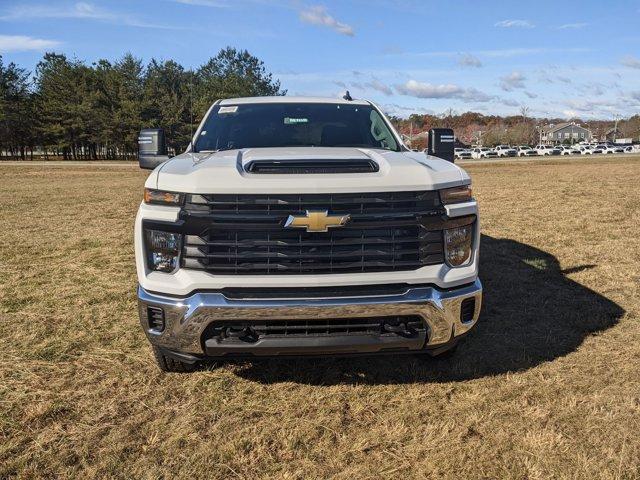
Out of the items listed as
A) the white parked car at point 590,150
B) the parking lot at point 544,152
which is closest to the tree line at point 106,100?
the parking lot at point 544,152

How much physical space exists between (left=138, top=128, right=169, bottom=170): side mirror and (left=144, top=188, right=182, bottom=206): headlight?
1.36 meters

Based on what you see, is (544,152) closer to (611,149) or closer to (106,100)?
(611,149)

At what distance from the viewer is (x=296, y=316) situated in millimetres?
2855

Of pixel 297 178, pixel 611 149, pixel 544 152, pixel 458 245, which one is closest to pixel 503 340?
pixel 458 245

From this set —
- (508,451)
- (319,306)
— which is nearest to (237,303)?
(319,306)

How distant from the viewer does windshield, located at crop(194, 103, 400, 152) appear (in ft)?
14.4

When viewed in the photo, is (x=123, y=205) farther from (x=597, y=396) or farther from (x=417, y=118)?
(x=417, y=118)

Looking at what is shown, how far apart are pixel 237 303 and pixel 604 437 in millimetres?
2049

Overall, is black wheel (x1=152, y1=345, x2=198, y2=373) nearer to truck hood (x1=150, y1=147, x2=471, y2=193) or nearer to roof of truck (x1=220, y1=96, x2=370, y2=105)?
truck hood (x1=150, y1=147, x2=471, y2=193)

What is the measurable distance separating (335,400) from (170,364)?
3.64 feet

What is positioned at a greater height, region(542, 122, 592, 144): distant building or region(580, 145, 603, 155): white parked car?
region(542, 122, 592, 144): distant building

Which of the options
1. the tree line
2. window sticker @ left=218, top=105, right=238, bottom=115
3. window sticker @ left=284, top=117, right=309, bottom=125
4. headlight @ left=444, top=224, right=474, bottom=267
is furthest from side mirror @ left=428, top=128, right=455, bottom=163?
the tree line

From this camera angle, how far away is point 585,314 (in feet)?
15.4

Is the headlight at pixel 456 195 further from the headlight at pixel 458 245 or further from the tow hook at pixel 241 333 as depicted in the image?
the tow hook at pixel 241 333
